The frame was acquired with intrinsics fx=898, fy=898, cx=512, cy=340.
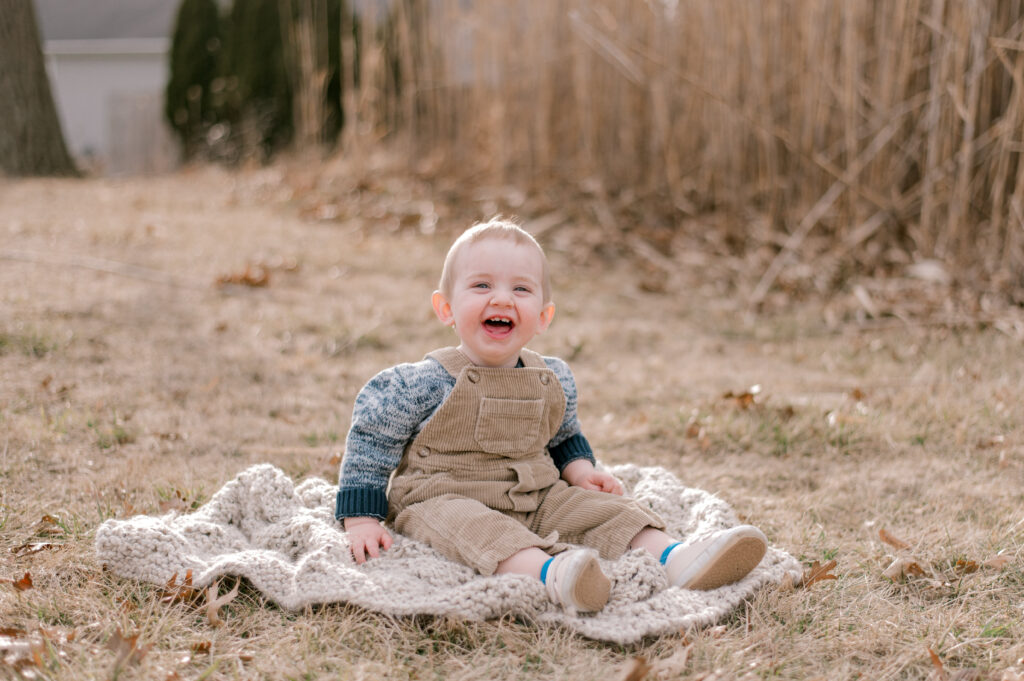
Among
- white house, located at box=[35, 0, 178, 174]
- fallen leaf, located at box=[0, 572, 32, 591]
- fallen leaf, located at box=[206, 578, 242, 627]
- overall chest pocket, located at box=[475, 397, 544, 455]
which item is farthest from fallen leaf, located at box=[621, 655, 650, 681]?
white house, located at box=[35, 0, 178, 174]

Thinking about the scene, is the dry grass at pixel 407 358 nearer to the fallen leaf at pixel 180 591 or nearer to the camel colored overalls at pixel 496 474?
the fallen leaf at pixel 180 591

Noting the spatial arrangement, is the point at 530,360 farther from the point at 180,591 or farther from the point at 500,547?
the point at 180,591

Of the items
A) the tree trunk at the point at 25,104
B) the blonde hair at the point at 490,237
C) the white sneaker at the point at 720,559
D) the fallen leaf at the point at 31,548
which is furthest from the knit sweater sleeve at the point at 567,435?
the tree trunk at the point at 25,104

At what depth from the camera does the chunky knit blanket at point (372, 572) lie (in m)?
1.74

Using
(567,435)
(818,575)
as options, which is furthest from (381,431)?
(818,575)

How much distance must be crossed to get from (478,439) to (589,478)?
34 centimetres

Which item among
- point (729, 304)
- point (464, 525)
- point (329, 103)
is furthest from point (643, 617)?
point (329, 103)

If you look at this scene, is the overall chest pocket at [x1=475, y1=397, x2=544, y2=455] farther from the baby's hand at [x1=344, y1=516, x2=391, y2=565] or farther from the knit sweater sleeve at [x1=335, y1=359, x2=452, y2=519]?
the baby's hand at [x1=344, y1=516, x2=391, y2=565]

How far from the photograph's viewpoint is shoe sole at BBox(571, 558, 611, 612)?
5.59 feet

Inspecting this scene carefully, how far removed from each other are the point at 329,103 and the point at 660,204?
19.5 feet

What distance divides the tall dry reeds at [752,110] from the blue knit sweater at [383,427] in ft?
9.73

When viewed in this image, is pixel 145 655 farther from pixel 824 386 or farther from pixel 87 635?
pixel 824 386

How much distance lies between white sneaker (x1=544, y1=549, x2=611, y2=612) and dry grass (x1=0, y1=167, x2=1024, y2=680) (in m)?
0.07

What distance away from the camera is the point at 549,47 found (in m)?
6.13
